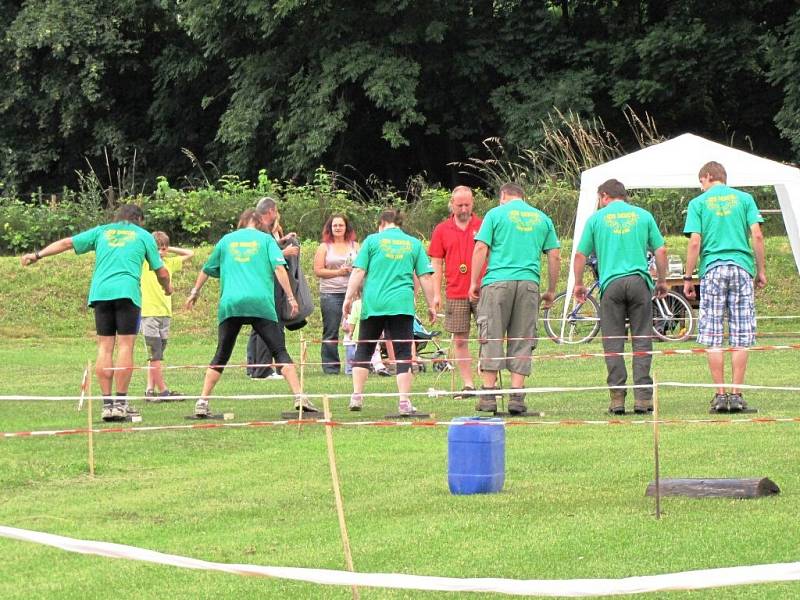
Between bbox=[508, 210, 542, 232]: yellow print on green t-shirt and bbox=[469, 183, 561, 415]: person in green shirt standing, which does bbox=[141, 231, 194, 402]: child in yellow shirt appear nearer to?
bbox=[469, 183, 561, 415]: person in green shirt standing

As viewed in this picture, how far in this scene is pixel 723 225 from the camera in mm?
11758

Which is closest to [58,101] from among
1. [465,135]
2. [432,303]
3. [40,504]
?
[465,135]

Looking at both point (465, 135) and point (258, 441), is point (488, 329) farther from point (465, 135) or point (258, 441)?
point (465, 135)

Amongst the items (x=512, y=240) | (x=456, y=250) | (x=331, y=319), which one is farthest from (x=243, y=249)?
(x=331, y=319)

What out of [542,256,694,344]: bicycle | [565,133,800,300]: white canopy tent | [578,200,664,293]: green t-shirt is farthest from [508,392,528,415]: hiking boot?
[565,133,800,300]: white canopy tent

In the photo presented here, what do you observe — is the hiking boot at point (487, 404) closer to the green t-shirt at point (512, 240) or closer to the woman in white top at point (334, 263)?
the green t-shirt at point (512, 240)

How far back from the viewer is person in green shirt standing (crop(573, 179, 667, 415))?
11852 mm

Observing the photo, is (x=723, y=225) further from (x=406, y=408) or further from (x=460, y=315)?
(x=406, y=408)

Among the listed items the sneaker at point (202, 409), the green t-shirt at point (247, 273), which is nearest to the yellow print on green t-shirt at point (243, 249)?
the green t-shirt at point (247, 273)

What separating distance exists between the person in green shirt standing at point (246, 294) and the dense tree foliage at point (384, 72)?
2503cm

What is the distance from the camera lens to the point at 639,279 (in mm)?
11945

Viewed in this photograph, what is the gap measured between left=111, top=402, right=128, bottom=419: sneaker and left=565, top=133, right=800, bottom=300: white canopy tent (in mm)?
9636

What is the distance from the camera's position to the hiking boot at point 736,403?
11.5m

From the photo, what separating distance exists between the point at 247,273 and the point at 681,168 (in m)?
9.76
